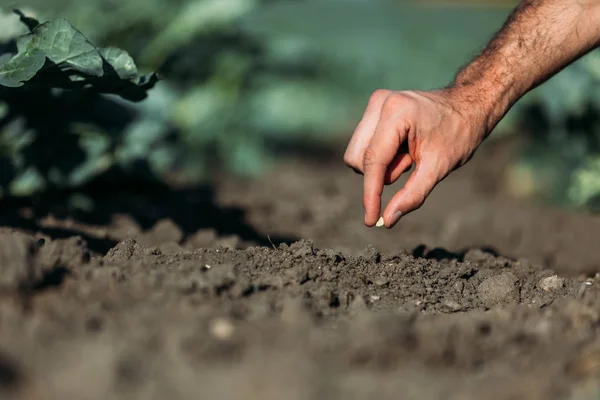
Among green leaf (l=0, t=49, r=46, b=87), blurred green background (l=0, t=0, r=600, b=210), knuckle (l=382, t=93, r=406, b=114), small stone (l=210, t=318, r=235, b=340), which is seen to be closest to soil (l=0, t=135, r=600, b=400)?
small stone (l=210, t=318, r=235, b=340)

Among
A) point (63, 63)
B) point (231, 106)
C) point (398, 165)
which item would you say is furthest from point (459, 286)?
point (231, 106)

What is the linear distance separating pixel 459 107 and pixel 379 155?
1.07ft

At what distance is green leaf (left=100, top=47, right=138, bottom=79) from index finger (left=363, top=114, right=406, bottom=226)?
89 centimetres

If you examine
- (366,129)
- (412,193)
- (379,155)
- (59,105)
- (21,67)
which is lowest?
(412,193)

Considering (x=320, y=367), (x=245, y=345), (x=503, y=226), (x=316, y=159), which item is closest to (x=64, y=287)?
(x=245, y=345)

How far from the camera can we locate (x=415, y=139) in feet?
8.03

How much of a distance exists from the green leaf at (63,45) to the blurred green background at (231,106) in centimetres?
59

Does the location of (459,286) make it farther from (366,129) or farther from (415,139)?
(366,129)

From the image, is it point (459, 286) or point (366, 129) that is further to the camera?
point (366, 129)

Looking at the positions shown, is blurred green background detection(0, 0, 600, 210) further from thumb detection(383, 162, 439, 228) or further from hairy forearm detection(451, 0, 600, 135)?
thumb detection(383, 162, 439, 228)

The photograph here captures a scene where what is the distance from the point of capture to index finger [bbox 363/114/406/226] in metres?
2.39

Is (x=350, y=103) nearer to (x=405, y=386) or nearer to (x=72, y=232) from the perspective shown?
(x=72, y=232)

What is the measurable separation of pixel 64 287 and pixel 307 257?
770 mm

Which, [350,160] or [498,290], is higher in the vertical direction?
[350,160]
